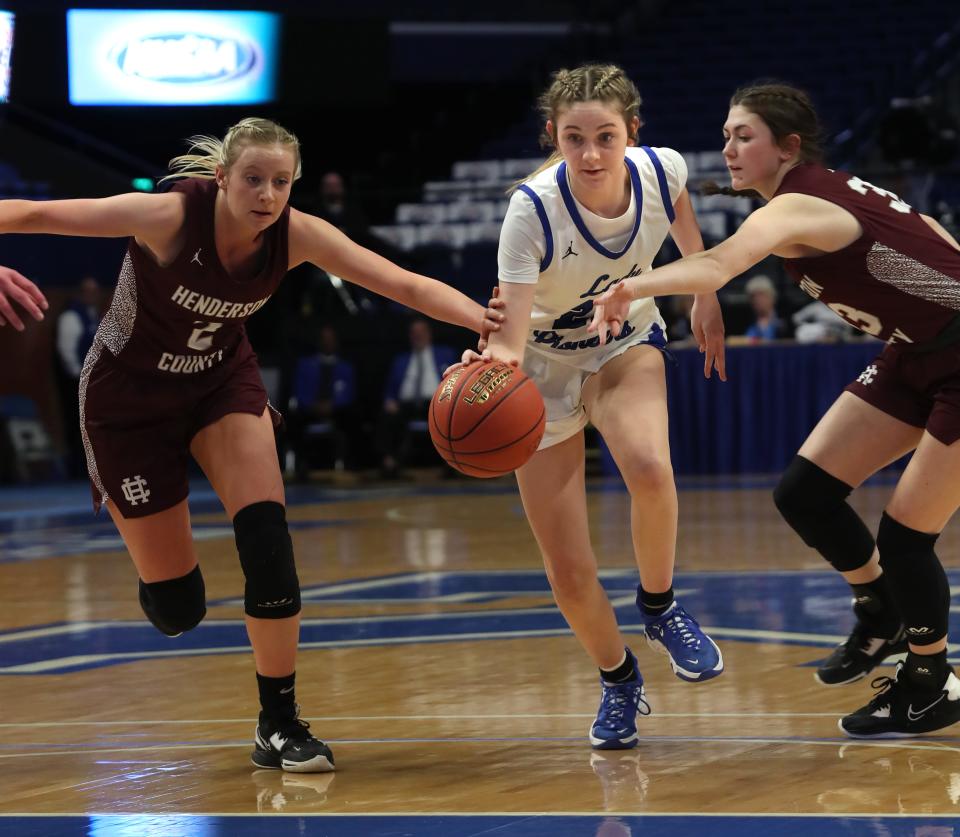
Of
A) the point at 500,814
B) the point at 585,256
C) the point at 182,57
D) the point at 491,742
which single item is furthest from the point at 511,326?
the point at 182,57

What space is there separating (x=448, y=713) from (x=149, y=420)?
1224mm

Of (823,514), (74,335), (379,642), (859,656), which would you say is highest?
(823,514)

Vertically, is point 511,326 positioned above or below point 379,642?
above

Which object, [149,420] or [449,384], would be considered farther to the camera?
[149,420]

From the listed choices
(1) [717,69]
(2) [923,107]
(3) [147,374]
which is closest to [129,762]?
(3) [147,374]

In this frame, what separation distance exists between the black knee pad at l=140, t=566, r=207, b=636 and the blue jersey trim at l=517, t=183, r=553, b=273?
1.33 m

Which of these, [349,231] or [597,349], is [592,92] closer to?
[597,349]

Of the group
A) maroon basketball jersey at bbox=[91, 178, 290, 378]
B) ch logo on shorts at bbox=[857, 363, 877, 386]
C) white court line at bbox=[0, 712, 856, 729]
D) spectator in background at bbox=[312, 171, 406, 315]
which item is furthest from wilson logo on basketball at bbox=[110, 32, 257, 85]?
ch logo on shorts at bbox=[857, 363, 877, 386]

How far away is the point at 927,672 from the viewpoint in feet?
14.1

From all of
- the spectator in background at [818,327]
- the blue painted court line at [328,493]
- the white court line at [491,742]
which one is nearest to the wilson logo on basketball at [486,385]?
the white court line at [491,742]

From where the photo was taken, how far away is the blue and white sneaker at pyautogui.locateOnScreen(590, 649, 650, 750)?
4281mm

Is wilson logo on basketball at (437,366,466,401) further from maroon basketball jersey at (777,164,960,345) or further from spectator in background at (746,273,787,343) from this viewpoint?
spectator in background at (746,273,787,343)

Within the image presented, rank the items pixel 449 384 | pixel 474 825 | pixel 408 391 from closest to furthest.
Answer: pixel 474 825, pixel 449 384, pixel 408 391

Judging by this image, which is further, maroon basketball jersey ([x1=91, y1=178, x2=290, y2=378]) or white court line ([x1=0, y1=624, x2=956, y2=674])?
white court line ([x1=0, y1=624, x2=956, y2=674])
